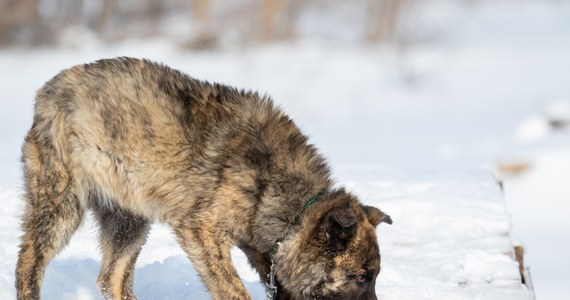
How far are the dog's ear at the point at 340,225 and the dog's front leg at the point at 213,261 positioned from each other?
2.09 ft

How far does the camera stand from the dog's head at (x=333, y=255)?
4.96 m

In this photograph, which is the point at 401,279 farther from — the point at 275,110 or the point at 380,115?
the point at 380,115

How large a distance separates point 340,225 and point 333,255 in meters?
0.23

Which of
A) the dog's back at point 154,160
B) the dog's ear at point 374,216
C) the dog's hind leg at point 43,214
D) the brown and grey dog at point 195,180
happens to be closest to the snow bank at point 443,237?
the dog's ear at point 374,216

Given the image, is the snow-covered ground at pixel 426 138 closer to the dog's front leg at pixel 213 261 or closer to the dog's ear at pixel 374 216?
the dog's front leg at pixel 213 261

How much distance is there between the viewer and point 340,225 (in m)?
4.85

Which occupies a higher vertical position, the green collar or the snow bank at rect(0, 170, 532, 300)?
the green collar

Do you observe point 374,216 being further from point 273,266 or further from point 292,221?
point 273,266

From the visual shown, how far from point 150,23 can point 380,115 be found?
8834mm

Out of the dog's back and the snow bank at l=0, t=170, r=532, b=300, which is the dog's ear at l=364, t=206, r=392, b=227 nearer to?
the dog's back

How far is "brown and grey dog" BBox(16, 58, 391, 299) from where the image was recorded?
5.12 metres

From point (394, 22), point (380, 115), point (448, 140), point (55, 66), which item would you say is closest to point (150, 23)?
point (55, 66)

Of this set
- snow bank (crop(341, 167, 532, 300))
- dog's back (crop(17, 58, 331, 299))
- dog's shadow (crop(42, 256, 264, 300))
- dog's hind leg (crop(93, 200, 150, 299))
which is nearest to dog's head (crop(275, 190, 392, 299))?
dog's back (crop(17, 58, 331, 299))

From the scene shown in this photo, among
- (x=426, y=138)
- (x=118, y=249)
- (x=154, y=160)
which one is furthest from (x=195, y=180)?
(x=426, y=138)
